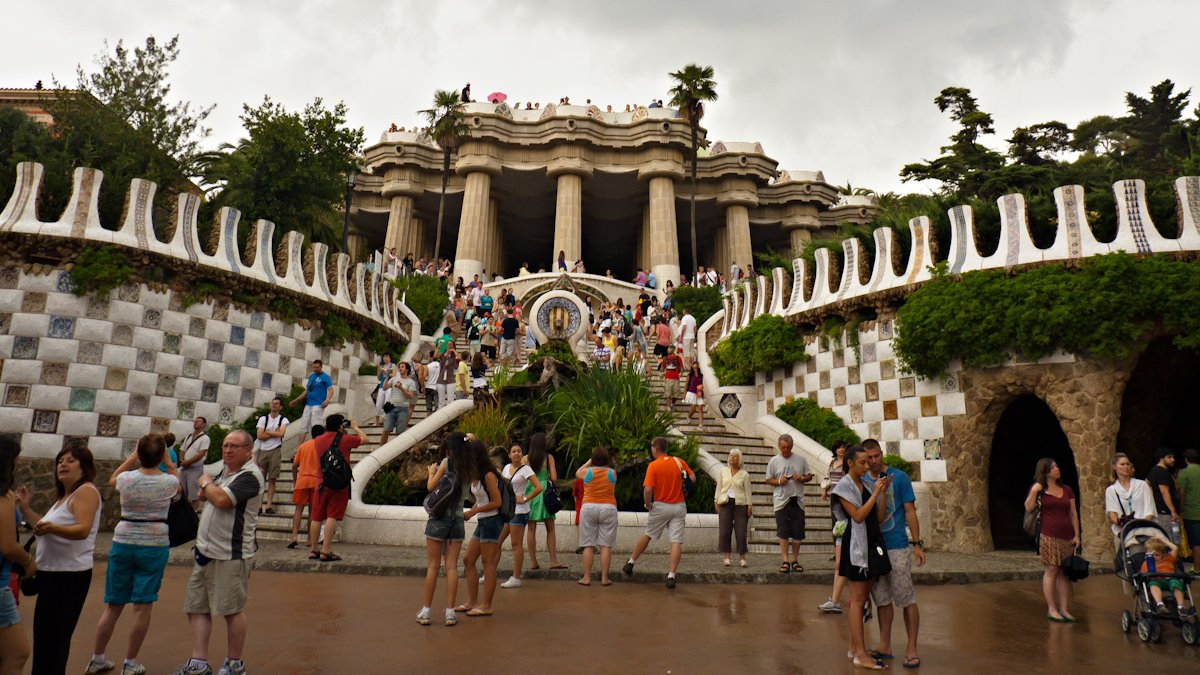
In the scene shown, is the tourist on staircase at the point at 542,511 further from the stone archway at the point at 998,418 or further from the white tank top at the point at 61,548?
the stone archway at the point at 998,418

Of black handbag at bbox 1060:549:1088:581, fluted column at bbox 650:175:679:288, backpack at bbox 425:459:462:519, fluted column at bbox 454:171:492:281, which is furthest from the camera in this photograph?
fluted column at bbox 650:175:679:288

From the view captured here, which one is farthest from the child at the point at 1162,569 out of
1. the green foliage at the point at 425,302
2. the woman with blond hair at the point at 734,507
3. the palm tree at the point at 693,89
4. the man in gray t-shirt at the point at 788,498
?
the palm tree at the point at 693,89

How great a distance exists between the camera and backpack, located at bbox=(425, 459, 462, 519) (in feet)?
20.0

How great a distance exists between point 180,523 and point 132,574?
0.39m

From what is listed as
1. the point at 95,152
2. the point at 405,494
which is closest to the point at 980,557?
the point at 405,494

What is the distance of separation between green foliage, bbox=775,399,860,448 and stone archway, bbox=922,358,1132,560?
6.48ft

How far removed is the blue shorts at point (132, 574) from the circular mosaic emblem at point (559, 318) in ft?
52.5

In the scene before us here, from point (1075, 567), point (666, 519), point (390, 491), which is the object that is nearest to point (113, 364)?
point (390, 491)

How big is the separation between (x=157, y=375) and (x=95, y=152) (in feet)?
30.5

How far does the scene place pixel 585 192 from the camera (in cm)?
4081

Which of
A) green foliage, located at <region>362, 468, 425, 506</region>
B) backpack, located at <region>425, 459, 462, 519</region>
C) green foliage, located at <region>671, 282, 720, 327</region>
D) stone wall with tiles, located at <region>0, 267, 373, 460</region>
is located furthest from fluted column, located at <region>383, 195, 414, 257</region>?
backpack, located at <region>425, 459, 462, 519</region>

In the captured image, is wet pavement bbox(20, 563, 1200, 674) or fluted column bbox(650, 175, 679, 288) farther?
fluted column bbox(650, 175, 679, 288)

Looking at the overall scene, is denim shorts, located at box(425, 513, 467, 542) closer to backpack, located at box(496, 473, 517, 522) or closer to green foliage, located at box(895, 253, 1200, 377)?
backpack, located at box(496, 473, 517, 522)

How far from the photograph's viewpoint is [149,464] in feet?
14.8
